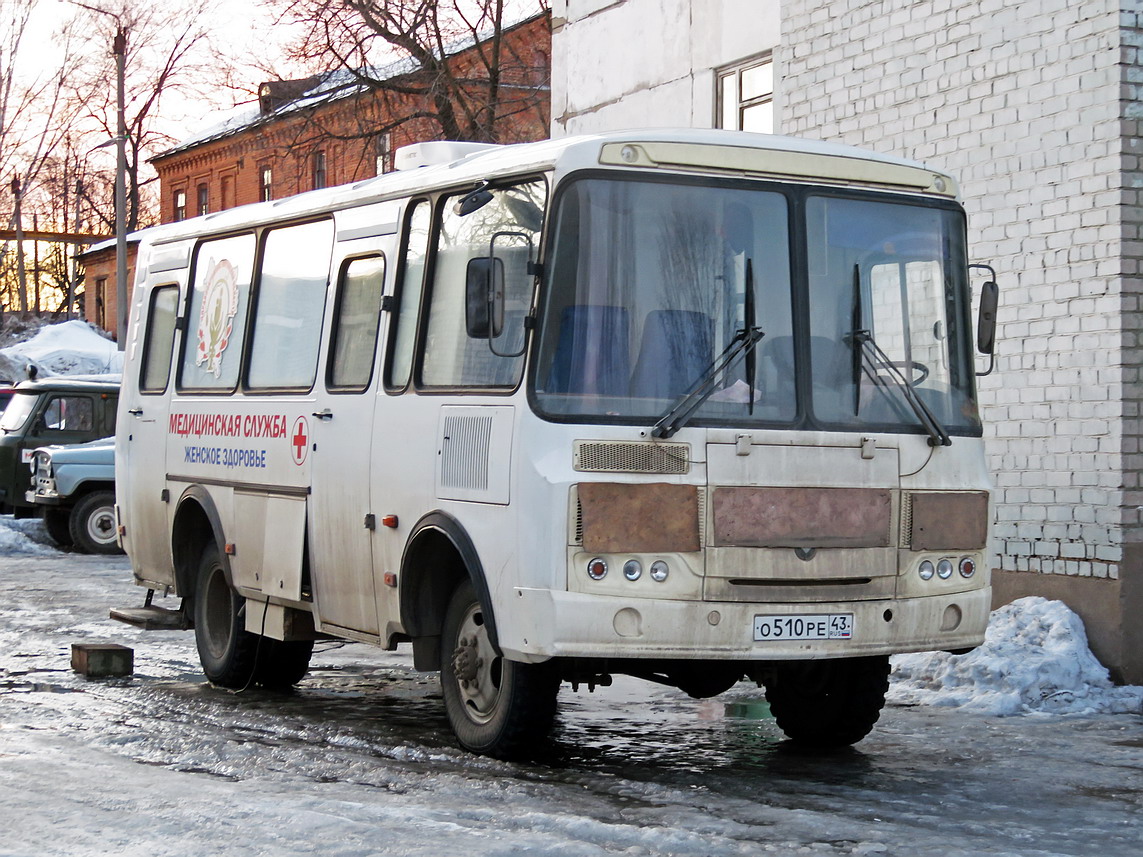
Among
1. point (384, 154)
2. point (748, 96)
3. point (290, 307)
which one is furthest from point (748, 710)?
point (384, 154)

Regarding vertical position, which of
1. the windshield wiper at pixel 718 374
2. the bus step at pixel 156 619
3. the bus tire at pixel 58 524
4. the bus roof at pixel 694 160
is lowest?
the bus step at pixel 156 619

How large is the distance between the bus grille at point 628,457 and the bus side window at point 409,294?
1.49m

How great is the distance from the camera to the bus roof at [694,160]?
7773 mm

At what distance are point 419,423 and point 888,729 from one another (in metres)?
2.87

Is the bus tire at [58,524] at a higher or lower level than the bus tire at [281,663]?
higher

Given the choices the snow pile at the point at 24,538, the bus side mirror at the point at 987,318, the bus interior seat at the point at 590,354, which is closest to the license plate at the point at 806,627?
the bus interior seat at the point at 590,354

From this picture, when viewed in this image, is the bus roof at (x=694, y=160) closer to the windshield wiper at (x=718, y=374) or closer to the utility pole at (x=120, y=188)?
the windshield wiper at (x=718, y=374)

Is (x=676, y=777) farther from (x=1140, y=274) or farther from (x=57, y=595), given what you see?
(x=57, y=595)

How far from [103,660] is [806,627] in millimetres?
5078

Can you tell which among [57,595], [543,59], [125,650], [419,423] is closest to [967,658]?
[419,423]

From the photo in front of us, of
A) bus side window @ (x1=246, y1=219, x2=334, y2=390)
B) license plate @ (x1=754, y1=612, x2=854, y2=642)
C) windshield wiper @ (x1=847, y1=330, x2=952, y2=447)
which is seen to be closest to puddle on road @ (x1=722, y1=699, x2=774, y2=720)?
license plate @ (x1=754, y1=612, x2=854, y2=642)

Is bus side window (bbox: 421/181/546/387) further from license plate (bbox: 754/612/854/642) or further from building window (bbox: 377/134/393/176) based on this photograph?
building window (bbox: 377/134/393/176)

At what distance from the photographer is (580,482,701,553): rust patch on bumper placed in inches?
294

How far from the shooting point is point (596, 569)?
295 inches
